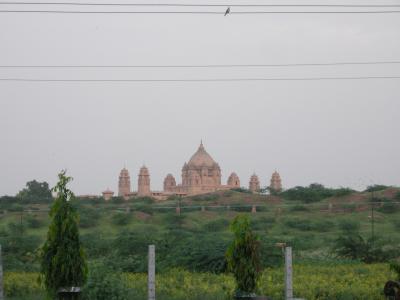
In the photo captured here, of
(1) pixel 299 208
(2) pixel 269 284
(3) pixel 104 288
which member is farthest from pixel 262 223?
(3) pixel 104 288

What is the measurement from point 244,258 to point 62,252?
2.49 meters

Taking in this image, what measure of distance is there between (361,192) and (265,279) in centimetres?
3668

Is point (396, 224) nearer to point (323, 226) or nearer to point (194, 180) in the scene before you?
point (323, 226)

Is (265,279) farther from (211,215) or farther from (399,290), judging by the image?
(211,215)

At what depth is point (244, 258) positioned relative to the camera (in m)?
10.2

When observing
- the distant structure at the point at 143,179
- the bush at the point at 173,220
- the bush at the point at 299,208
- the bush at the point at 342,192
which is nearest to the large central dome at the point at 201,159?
the distant structure at the point at 143,179

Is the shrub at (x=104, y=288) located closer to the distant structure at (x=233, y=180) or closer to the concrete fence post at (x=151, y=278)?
the concrete fence post at (x=151, y=278)

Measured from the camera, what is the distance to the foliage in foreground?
1214cm

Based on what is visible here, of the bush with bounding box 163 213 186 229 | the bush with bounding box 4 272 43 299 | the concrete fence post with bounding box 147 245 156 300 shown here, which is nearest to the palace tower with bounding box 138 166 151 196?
the bush with bounding box 163 213 186 229

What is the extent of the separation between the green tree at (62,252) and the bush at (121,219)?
73.4ft

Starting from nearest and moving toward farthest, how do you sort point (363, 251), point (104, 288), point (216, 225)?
point (104, 288) < point (363, 251) < point (216, 225)

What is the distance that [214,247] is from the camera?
16594mm

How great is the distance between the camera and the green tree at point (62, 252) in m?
9.80

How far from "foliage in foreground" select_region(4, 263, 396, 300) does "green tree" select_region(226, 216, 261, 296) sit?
1.29 m
